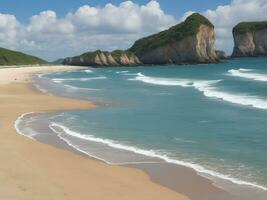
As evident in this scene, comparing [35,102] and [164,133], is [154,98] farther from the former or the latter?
[164,133]

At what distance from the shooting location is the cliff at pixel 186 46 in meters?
122

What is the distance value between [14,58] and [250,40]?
74881 mm

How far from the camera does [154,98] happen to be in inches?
1484

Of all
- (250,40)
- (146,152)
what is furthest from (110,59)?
(146,152)

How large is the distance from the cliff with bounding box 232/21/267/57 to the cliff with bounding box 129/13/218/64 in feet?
102

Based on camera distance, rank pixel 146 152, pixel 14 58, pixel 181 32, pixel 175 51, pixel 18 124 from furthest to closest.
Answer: pixel 14 58 < pixel 181 32 < pixel 175 51 < pixel 18 124 < pixel 146 152

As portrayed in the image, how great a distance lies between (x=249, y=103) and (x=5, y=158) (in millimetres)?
20033

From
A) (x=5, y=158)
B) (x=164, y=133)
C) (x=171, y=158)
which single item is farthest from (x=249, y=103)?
(x=5, y=158)

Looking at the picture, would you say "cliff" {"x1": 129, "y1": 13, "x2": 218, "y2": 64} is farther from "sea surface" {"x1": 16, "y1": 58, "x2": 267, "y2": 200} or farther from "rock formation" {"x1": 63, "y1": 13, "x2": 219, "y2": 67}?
"sea surface" {"x1": 16, "y1": 58, "x2": 267, "y2": 200}

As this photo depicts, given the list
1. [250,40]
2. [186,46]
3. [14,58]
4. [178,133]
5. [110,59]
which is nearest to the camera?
[178,133]

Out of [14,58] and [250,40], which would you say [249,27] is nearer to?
[250,40]

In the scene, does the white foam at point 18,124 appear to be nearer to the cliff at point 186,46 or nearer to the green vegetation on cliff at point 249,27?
the cliff at point 186,46

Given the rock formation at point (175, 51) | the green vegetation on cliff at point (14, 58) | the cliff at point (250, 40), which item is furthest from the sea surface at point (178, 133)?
the cliff at point (250, 40)

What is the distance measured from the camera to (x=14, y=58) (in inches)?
6309
